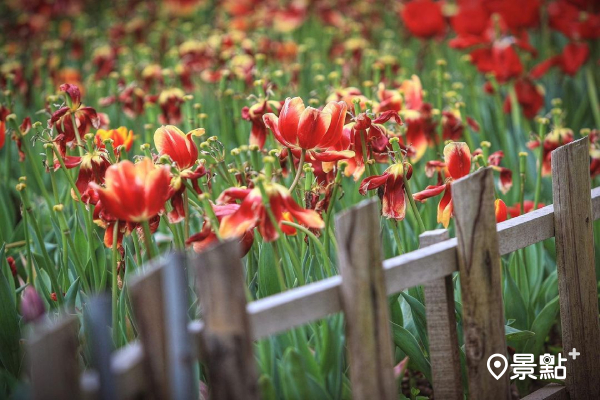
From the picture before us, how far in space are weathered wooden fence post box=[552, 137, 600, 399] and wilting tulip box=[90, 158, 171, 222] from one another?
2.81 ft

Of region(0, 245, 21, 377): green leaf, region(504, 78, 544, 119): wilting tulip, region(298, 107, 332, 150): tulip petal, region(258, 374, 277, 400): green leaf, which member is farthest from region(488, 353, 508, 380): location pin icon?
region(504, 78, 544, 119): wilting tulip

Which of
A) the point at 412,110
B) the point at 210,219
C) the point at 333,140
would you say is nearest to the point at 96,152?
the point at 210,219

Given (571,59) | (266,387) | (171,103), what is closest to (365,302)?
(266,387)

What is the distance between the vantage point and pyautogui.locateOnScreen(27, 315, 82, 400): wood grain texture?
3.15ft

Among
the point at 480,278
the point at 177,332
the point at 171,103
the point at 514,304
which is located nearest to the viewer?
the point at 177,332

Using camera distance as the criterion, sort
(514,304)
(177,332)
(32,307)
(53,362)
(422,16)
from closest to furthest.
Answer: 1. (53,362)
2. (177,332)
3. (32,307)
4. (514,304)
5. (422,16)

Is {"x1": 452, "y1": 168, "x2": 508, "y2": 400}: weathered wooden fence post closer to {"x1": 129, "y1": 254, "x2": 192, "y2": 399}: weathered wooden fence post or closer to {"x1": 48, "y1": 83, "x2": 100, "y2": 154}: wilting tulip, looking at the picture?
{"x1": 129, "y1": 254, "x2": 192, "y2": 399}: weathered wooden fence post

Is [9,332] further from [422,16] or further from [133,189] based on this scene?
[422,16]

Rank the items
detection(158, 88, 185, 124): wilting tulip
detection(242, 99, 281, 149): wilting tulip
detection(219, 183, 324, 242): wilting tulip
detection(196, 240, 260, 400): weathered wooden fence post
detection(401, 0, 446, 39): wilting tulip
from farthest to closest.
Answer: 1. detection(401, 0, 446, 39): wilting tulip
2. detection(158, 88, 185, 124): wilting tulip
3. detection(242, 99, 281, 149): wilting tulip
4. detection(219, 183, 324, 242): wilting tulip
5. detection(196, 240, 260, 400): weathered wooden fence post

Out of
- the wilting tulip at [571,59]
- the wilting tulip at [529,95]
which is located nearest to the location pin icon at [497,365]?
the wilting tulip at [529,95]

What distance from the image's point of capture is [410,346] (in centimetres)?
158

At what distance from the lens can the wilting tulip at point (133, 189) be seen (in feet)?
4.30

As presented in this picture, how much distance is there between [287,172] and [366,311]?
743 millimetres

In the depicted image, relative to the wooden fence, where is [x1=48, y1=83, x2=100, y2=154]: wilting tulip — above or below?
above
